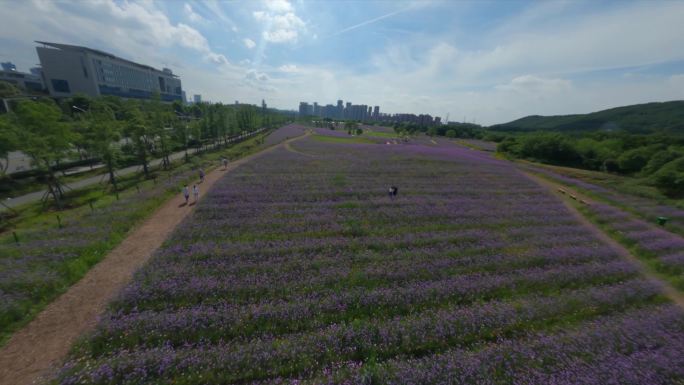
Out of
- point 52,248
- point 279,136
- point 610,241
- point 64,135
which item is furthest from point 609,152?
point 279,136

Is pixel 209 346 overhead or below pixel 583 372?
below

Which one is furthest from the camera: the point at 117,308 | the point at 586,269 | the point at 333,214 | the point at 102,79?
the point at 102,79

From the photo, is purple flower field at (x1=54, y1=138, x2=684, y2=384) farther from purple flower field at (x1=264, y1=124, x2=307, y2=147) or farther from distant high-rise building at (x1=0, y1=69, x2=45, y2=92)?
distant high-rise building at (x1=0, y1=69, x2=45, y2=92)

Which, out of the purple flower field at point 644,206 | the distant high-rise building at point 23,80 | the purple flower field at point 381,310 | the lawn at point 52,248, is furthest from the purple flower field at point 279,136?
the distant high-rise building at point 23,80

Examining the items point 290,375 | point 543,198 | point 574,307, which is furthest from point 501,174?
point 290,375

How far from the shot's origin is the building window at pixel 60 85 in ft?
320

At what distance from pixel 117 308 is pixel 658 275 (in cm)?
2485

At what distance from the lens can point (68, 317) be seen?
8.23 meters

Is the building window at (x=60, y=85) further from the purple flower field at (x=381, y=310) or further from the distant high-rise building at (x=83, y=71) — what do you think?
the purple flower field at (x=381, y=310)

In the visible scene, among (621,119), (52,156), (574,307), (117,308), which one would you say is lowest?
(117,308)

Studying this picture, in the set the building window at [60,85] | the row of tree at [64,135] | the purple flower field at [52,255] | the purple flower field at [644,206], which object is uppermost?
the building window at [60,85]

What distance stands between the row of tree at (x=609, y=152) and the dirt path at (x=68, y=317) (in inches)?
2134

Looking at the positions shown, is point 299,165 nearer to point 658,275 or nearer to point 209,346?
point 209,346

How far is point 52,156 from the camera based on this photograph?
21062mm
